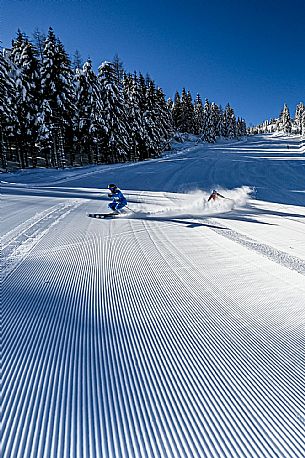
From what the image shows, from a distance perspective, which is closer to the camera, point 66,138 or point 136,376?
point 136,376

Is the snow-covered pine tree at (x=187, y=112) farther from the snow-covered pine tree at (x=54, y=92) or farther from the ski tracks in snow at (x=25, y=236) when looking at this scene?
the ski tracks in snow at (x=25, y=236)

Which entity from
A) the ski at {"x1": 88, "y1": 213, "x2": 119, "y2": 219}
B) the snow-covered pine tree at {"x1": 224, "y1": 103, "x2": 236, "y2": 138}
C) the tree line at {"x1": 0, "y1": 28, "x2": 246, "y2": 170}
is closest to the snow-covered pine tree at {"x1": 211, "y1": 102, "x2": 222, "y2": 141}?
the snow-covered pine tree at {"x1": 224, "y1": 103, "x2": 236, "y2": 138}

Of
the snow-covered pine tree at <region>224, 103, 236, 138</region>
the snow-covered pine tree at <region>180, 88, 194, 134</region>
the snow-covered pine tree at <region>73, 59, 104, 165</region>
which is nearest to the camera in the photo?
the snow-covered pine tree at <region>73, 59, 104, 165</region>

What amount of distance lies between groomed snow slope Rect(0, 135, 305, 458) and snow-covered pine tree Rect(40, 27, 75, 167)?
21926 mm

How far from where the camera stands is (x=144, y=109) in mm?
39750

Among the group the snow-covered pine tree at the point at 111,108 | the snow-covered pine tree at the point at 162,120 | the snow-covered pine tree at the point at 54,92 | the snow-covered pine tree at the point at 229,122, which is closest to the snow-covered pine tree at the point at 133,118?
the snow-covered pine tree at the point at 111,108

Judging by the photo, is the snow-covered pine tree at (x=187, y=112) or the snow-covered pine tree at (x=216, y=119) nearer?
the snow-covered pine tree at (x=187, y=112)

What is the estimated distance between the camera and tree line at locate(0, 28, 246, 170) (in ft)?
83.9

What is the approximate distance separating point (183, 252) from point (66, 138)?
95.8 feet

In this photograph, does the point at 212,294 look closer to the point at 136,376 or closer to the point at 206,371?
the point at 206,371

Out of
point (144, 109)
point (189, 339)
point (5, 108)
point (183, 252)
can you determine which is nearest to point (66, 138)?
point (5, 108)

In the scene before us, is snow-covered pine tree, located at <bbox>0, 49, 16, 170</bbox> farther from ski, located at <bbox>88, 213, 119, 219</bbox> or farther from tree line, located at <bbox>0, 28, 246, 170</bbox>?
ski, located at <bbox>88, 213, 119, 219</bbox>

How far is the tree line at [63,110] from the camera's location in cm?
2558

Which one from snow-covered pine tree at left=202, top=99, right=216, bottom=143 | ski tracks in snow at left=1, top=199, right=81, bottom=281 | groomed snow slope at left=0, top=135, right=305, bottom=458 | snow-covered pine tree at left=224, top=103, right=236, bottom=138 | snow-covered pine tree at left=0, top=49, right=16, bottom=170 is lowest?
groomed snow slope at left=0, top=135, right=305, bottom=458
